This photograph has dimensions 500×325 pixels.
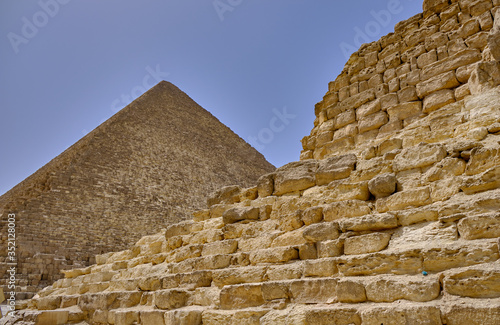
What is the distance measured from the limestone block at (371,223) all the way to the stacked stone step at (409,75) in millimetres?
1220

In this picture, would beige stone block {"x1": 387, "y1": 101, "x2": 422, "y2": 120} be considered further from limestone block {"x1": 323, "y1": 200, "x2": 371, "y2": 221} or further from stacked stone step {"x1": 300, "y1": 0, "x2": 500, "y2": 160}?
limestone block {"x1": 323, "y1": 200, "x2": 371, "y2": 221}

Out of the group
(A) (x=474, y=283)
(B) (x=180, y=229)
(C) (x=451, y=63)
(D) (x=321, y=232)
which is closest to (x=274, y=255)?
(D) (x=321, y=232)

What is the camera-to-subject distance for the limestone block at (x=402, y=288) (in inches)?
91.6

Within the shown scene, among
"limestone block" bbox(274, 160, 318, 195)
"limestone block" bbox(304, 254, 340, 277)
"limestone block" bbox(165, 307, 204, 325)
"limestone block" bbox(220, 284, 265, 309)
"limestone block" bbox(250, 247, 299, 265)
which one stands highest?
"limestone block" bbox(274, 160, 318, 195)

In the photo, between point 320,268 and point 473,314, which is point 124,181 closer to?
point 320,268

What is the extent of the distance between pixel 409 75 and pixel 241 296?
2694 mm

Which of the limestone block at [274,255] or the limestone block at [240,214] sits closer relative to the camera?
the limestone block at [274,255]

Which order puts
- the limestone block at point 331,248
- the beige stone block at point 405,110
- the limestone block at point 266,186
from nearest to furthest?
1. the limestone block at point 331,248
2. the beige stone block at point 405,110
3. the limestone block at point 266,186

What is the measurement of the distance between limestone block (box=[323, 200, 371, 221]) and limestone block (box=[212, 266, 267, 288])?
710 millimetres

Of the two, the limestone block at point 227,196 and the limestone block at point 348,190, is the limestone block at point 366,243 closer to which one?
the limestone block at point 348,190

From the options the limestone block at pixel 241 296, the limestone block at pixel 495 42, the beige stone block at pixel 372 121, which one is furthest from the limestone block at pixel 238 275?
the limestone block at pixel 495 42

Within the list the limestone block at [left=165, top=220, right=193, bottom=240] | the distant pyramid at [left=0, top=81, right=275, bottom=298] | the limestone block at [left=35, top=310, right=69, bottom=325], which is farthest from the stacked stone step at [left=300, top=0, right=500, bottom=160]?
the distant pyramid at [left=0, top=81, right=275, bottom=298]

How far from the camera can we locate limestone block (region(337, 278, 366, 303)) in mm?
2584

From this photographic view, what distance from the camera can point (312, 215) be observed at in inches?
136
